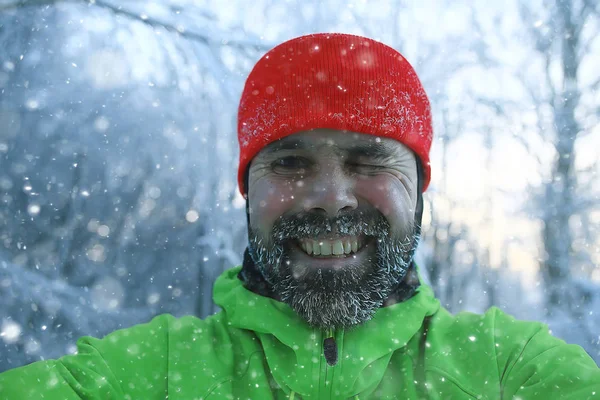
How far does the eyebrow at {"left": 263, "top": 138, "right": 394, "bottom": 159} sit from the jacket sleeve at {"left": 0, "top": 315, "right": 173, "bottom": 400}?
823mm

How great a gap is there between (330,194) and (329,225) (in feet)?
0.38

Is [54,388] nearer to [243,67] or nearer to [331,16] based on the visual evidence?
[243,67]

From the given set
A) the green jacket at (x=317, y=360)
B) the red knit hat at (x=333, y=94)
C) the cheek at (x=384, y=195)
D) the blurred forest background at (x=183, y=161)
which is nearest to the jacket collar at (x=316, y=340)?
the green jacket at (x=317, y=360)

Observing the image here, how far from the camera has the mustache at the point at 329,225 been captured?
171 centimetres

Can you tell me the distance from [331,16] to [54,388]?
868 centimetres

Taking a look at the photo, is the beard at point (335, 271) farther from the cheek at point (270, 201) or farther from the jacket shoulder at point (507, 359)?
the jacket shoulder at point (507, 359)

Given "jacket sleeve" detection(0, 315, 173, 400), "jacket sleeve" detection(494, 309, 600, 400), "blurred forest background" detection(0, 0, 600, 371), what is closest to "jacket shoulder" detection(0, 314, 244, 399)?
"jacket sleeve" detection(0, 315, 173, 400)

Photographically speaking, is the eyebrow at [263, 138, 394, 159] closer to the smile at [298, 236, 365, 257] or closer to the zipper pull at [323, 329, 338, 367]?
the smile at [298, 236, 365, 257]

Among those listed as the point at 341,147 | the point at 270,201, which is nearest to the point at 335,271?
the point at 270,201

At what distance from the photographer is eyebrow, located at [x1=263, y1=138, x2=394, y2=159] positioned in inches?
70.2

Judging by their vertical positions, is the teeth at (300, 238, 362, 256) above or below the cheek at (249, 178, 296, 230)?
below

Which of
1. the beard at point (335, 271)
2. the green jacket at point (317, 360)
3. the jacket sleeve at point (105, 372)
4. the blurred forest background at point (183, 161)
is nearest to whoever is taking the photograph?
the jacket sleeve at point (105, 372)

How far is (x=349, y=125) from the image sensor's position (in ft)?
5.87

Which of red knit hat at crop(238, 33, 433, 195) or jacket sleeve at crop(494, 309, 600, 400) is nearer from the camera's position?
jacket sleeve at crop(494, 309, 600, 400)
